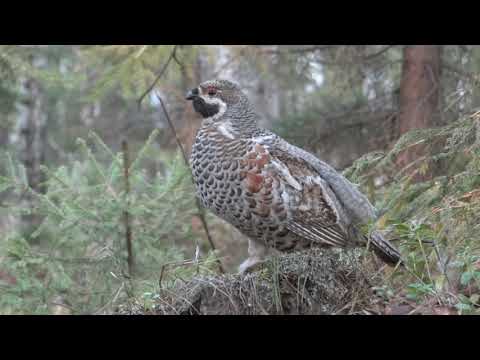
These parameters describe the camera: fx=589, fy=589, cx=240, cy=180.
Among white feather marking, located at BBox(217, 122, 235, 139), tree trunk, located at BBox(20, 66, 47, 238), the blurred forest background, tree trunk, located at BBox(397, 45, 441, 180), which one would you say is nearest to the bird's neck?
white feather marking, located at BBox(217, 122, 235, 139)

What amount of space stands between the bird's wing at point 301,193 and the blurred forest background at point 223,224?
0.42 metres

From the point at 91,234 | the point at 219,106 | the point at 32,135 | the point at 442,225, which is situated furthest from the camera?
the point at 32,135

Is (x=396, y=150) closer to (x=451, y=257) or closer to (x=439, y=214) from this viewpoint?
(x=439, y=214)

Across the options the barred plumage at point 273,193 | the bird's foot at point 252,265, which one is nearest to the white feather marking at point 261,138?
the barred plumage at point 273,193

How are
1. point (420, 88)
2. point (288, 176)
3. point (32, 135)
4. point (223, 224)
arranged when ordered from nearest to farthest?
point (288, 176)
point (420, 88)
point (223, 224)
point (32, 135)

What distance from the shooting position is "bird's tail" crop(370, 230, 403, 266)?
4199 millimetres

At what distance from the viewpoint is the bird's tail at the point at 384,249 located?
4.20 metres

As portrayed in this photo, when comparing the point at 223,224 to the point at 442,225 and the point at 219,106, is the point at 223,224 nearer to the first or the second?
the point at 219,106

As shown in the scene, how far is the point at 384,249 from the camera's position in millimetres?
4227

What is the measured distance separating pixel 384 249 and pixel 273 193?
0.89 m

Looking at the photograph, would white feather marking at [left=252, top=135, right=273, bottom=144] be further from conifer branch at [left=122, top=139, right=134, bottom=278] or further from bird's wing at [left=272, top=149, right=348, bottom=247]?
conifer branch at [left=122, top=139, right=134, bottom=278]

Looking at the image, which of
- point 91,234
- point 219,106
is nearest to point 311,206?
point 219,106

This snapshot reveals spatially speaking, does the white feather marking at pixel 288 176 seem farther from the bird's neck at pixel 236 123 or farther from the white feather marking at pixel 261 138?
the bird's neck at pixel 236 123

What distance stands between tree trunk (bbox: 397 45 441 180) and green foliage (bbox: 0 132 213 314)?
2928 millimetres
